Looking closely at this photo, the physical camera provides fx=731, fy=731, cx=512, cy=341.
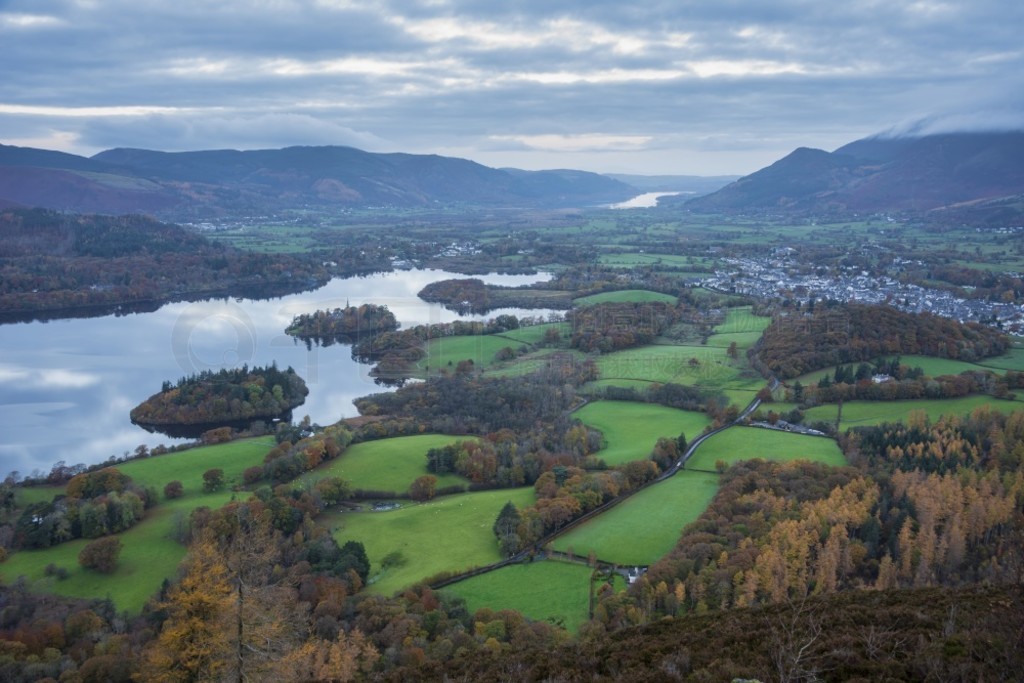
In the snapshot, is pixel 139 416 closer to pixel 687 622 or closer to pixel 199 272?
pixel 687 622

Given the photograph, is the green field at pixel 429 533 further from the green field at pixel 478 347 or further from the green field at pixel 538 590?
the green field at pixel 478 347

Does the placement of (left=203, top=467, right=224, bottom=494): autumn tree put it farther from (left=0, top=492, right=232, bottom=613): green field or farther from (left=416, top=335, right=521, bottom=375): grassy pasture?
(left=416, top=335, right=521, bottom=375): grassy pasture

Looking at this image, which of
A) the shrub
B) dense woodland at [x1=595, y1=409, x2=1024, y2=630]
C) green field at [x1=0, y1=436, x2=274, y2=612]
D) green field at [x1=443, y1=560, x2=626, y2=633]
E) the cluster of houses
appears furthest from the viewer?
the cluster of houses

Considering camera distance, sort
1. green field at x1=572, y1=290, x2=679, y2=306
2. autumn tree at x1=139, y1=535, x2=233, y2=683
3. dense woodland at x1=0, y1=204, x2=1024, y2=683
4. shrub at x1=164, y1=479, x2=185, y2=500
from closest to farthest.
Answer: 1. dense woodland at x1=0, y1=204, x2=1024, y2=683
2. autumn tree at x1=139, y1=535, x2=233, y2=683
3. shrub at x1=164, y1=479, x2=185, y2=500
4. green field at x1=572, y1=290, x2=679, y2=306

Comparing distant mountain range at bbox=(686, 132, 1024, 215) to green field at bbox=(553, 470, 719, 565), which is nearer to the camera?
green field at bbox=(553, 470, 719, 565)

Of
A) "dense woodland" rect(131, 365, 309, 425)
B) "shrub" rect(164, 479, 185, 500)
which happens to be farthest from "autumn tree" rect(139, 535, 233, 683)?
"dense woodland" rect(131, 365, 309, 425)

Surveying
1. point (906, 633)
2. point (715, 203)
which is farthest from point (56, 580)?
point (715, 203)

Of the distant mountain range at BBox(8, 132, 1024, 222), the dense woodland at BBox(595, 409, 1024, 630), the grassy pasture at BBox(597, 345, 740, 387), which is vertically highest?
the distant mountain range at BBox(8, 132, 1024, 222)

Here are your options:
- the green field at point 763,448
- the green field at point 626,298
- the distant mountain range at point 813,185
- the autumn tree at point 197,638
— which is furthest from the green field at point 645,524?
the distant mountain range at point 813,185
